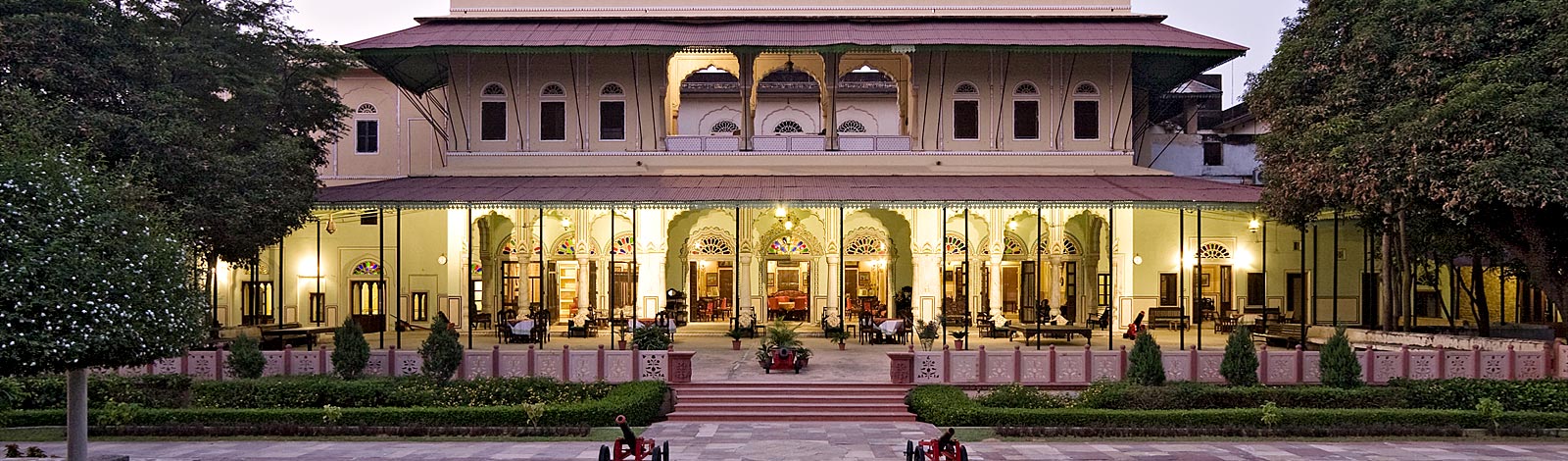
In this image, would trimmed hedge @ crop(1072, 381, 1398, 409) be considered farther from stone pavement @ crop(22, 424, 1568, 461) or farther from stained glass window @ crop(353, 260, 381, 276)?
stained glass window @ crop(353, 260, 381, 276)

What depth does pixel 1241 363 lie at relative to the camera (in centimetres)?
1645

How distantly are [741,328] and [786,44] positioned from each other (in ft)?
21.7

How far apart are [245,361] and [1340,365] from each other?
54.6 ft

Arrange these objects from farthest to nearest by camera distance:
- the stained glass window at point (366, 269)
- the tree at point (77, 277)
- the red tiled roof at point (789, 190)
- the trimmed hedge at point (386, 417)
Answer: the stained glass window at point (366, 269) < the red tiled roof at point (789, 190) < the trimmed hedge at point (386, 417) < the tree at point (77, 277)

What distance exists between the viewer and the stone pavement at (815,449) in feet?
43.5

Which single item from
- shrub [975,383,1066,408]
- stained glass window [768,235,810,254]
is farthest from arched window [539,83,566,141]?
shrub [975,383,1066,408]

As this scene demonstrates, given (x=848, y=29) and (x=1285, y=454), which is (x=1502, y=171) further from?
(x=848, y=29)

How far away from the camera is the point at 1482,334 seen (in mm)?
22547

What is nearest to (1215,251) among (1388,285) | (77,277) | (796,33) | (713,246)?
(1388,285)

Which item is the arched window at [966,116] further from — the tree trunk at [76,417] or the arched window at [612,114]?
the tree trunk at [76,417]

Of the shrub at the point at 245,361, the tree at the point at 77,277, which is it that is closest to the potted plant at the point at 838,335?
the shrub at the point at 245,361

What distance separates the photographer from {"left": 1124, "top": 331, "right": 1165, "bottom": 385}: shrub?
1628 cm

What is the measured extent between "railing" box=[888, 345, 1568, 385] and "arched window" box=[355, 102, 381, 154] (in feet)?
62.9

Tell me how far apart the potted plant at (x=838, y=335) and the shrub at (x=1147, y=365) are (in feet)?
23.4
